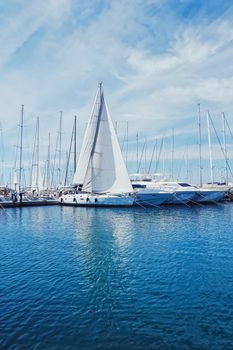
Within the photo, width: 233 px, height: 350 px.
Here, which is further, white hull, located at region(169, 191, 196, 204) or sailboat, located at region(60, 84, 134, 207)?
white hull, located at region(169, 191, 196, 204)

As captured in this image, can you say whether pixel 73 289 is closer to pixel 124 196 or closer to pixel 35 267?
pixel 35 267

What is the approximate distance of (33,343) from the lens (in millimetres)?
9273

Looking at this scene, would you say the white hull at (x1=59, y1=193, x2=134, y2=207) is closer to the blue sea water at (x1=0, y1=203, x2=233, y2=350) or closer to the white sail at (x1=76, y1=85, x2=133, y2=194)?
the white sail at (x1=76, y1=85, x2=133, y2=194)

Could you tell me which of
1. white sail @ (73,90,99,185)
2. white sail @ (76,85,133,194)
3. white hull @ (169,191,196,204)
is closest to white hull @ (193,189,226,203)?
white hull @ (169,191,196,204)

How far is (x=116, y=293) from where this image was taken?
1354 cm

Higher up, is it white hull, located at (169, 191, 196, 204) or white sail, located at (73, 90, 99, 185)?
white sail, located at (73, 90, 99, 185)

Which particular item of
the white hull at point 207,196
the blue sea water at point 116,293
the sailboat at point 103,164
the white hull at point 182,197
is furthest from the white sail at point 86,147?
the blue sea water at point 116,293

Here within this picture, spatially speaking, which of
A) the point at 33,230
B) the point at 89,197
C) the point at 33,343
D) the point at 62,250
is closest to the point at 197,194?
the point at 89,197

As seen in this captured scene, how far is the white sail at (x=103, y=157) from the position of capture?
5416 cm

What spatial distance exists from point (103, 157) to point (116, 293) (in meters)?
42.0

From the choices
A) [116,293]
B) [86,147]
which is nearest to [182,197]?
[86,147]

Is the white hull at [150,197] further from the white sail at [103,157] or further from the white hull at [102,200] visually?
the white sail at [103,157]

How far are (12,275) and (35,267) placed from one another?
1.79 metres

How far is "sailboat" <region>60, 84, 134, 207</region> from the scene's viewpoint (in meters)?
54.1
